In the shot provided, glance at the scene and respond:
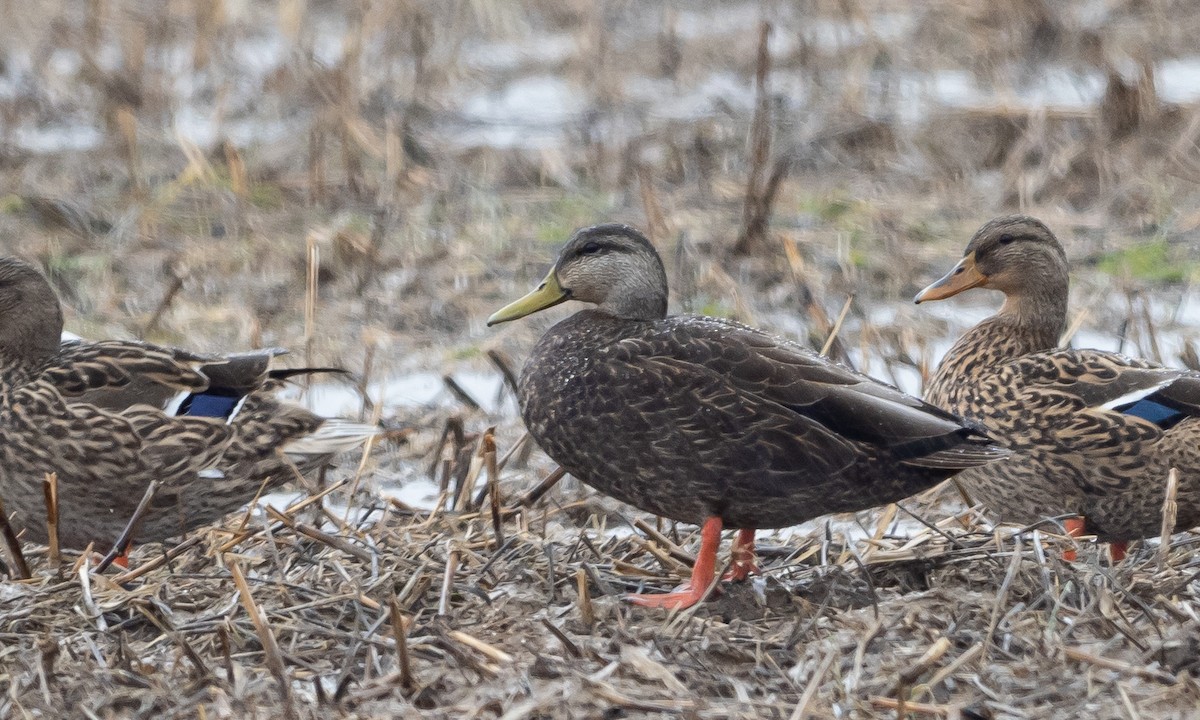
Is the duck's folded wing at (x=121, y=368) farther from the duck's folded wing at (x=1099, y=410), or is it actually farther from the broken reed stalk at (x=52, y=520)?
the duck's folded wing at (x=1099, y=410)

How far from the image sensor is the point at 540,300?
5.16 metres

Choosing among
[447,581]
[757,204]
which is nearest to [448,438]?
[447,581]

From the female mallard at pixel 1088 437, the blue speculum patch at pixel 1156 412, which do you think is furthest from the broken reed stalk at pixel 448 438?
the blue speculum patch at pixel 1156 412

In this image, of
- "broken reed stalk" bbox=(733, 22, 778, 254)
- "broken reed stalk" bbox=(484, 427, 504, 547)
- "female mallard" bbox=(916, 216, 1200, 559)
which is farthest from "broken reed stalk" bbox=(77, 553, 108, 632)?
"broken reed stalk" bbox=(733, 22, 778, 254)

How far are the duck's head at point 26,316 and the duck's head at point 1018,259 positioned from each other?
2.92 m

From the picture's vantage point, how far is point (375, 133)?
32.8 feet

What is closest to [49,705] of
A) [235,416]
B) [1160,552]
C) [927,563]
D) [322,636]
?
[322,636]

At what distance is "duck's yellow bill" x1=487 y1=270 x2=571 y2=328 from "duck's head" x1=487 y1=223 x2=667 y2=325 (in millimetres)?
19

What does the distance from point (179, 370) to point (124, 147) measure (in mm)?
4571

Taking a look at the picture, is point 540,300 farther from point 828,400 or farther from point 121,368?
point 121,368

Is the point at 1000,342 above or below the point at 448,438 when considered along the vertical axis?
above

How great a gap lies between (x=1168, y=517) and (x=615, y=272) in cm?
166

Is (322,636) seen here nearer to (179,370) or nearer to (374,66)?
(179,370)

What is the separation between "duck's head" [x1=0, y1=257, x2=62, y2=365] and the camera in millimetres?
5582
